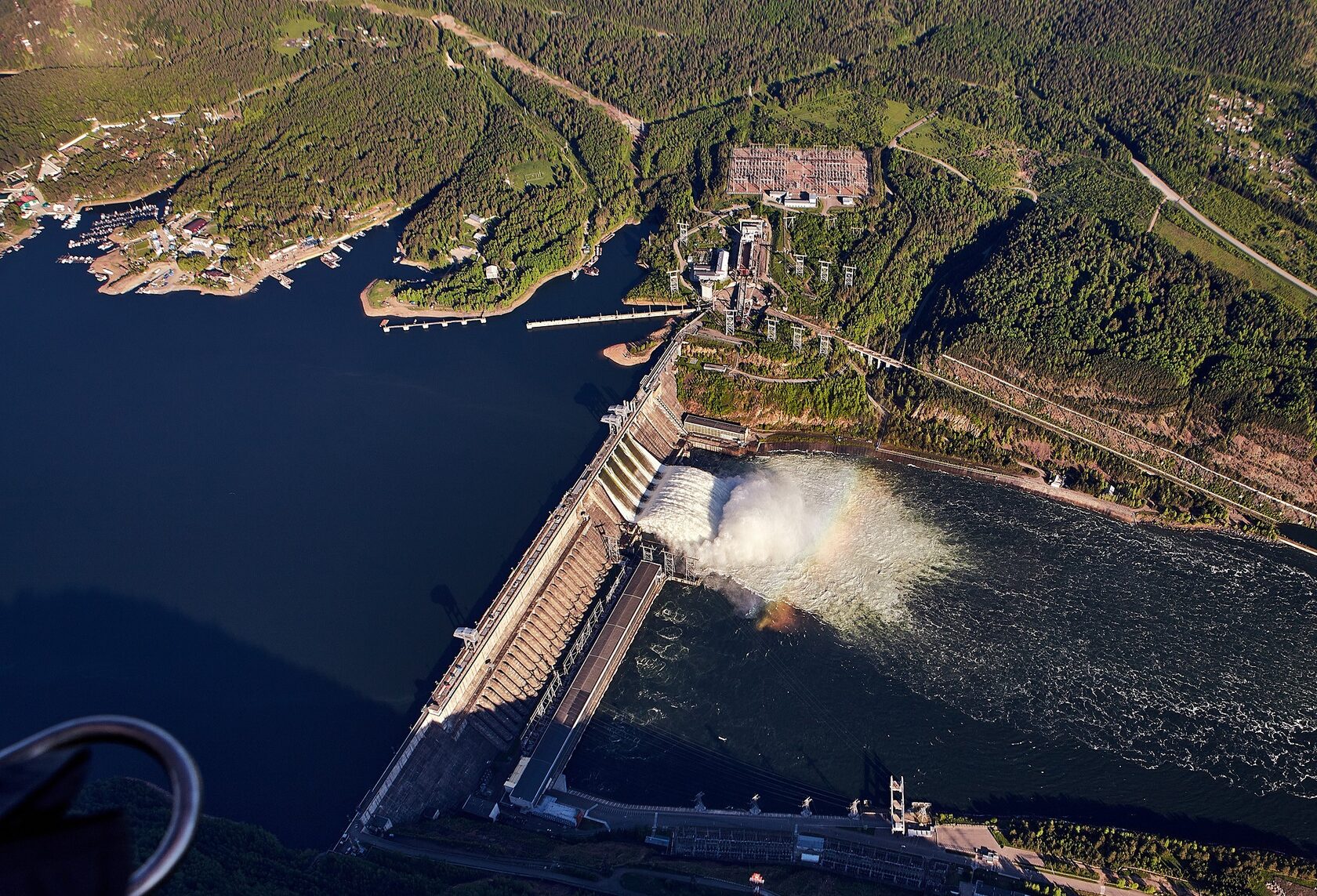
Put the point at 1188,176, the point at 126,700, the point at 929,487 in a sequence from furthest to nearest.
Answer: the point at 1188,176 < the point at 929,487 < the point at 126,700

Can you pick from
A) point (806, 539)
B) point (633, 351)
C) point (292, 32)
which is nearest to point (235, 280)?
point (633, 351)

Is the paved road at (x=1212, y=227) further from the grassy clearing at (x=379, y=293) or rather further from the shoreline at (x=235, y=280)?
the shoreline at (x=235, y=280)

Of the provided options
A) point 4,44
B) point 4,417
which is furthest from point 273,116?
Answer: point 4,417

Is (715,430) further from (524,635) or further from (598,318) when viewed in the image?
(524,635)

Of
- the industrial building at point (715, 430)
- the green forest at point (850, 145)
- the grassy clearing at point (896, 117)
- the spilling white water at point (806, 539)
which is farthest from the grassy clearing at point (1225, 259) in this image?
the industrial building at point (715, 430)

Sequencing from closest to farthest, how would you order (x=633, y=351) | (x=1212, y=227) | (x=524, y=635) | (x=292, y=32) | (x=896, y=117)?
(x=524, y=635) < (x=633, y=351) < (x=1212, y=227) < (x=896, y=117) < (x=292, y=32)

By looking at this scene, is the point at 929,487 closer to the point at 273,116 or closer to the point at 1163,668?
the point at 1163,668

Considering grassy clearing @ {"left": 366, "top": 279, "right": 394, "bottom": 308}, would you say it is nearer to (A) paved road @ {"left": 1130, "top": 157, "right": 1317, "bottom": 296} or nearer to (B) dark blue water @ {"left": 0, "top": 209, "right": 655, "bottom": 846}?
(B) dark blue water @ {"left": 0, "top": 209, "right": 655, "bottom": 846}
